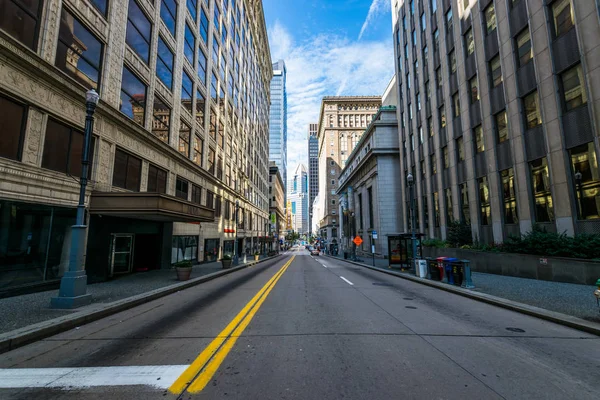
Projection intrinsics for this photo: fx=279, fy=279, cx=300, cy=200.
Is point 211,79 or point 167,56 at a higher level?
point 211,79

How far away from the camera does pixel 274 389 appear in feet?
11.7

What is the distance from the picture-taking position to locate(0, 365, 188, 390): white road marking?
3775mm

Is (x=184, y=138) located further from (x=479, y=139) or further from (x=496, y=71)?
(x=496, y=71)

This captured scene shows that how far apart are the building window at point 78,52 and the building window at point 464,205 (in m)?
26.1

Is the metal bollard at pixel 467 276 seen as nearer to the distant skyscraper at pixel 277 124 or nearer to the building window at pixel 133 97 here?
the building window at pixel 133 97

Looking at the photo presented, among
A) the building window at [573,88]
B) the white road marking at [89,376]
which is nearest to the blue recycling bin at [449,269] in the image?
the building window at [573,88]

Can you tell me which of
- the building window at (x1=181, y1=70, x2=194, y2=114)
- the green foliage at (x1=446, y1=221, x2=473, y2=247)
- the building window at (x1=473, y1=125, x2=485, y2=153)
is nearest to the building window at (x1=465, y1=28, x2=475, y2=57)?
the building window at (x1=473, y1=125, x2=485, y2=153)

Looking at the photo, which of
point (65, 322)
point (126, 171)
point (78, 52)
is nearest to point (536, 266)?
point (65, 322)

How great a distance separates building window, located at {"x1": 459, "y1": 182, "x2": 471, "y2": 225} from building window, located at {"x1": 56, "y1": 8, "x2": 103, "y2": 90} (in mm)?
26145

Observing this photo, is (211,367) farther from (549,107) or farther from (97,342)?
(549,107)

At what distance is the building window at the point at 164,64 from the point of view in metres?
19.5

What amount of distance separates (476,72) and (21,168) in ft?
90.3

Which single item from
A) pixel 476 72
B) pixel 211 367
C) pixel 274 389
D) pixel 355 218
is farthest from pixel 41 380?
pixel 355 218

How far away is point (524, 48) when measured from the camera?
1725 cm
